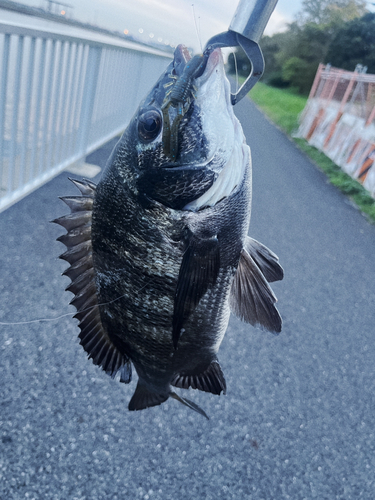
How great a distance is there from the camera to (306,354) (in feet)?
9.50

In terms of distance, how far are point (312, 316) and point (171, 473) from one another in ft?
6.70

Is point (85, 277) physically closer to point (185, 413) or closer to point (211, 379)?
point (211, 379)

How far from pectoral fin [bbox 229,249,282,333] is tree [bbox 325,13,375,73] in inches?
903

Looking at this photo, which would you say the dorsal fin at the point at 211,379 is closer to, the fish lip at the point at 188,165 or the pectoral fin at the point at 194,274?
the pectoral fin at the point at 194,274

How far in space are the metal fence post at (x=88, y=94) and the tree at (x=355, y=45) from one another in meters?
20.5

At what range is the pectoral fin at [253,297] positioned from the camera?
3.77ft

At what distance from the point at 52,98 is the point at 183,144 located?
2.92m

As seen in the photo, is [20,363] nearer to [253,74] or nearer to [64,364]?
[64,364]

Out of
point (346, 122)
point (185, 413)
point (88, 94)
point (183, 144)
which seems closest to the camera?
point (183, 144)

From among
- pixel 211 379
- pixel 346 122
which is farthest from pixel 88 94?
pixel 346 122

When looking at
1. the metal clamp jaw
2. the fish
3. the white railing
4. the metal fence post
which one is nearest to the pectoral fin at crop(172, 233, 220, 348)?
the fish

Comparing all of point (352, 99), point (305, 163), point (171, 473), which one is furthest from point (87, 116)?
point (352, 99)

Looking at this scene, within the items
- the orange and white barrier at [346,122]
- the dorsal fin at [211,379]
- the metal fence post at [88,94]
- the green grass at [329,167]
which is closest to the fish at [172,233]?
the dorsal fin at [211,379]

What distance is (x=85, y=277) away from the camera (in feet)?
3.82
